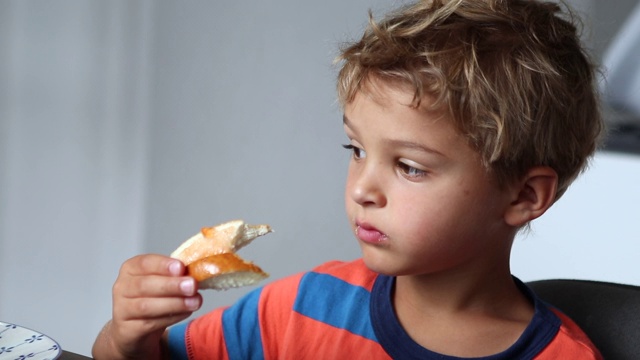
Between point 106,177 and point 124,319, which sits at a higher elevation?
point 124,319

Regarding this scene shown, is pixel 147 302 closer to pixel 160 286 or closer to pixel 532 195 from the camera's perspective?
pixel 160 286

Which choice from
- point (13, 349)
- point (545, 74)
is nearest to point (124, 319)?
point (13, 349)

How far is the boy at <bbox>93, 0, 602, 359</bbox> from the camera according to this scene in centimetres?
101

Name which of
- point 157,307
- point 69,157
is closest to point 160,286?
point 157,307

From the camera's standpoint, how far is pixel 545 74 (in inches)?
41.9

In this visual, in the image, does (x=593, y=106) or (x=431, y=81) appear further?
(x=593, y=106)

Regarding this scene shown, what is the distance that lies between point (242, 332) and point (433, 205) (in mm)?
324

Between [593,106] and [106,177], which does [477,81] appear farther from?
[106,177]

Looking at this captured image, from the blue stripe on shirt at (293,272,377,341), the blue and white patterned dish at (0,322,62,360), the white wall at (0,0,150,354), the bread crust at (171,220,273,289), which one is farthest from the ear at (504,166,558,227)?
the white wall at (0,0,150,354)

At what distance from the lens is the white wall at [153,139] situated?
254 cm

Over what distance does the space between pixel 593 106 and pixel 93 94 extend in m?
1.74

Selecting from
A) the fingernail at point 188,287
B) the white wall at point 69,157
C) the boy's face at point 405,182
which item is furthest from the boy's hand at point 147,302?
the white wall at point 69,157

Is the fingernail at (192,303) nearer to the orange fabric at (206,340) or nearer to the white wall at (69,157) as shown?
the orange fabric at (206,340)

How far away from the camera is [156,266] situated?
94 cm
